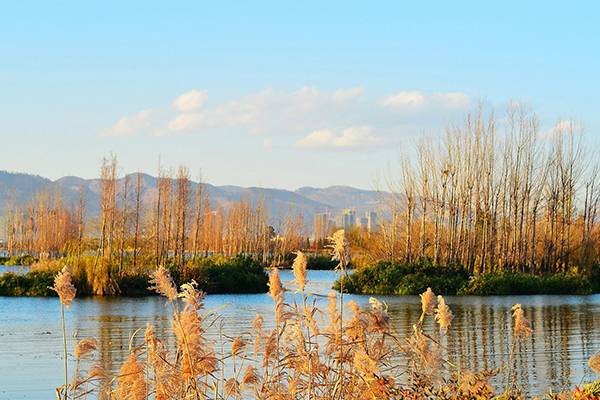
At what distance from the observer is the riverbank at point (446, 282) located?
110 ft

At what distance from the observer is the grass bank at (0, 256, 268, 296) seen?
3028 centimetres

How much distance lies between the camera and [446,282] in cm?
3375

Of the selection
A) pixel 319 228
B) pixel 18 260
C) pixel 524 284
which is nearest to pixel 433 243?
pixel 524 284

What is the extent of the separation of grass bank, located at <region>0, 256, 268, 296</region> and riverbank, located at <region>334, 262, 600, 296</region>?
11.2ft

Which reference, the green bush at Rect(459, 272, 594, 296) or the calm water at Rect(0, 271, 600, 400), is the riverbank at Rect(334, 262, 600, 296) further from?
the calm water at Rect(0, 271, 600, 400)

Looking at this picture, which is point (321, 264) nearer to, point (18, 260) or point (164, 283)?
point (18, 260)

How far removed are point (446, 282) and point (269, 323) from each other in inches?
552

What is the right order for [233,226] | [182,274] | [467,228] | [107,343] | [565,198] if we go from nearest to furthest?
[107,343]
[182,274]
[467,228]
[565,198]
[233,226]

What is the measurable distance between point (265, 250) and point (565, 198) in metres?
20.2

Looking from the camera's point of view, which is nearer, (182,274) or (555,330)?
(555,330)

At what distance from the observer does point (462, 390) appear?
235 inches

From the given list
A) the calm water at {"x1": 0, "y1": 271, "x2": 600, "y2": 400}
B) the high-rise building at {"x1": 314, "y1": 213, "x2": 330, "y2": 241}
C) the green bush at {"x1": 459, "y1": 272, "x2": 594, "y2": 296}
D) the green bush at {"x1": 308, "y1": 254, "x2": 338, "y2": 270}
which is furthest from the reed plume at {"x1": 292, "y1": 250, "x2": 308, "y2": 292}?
the high-rise building at {"x1": 314, "y1": 213, "x2": 330, "y2": 241}

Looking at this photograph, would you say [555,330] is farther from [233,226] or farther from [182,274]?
[233,226]

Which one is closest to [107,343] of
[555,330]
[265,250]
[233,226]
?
[555,330]
